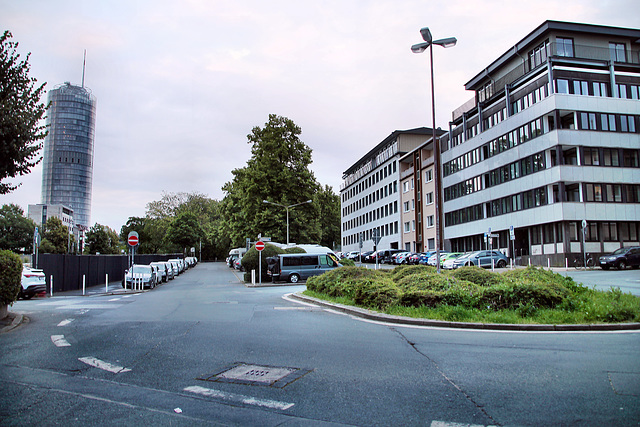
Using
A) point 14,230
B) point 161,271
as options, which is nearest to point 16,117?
point 161,271

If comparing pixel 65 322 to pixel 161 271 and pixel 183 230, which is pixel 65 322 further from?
pixel 183 230

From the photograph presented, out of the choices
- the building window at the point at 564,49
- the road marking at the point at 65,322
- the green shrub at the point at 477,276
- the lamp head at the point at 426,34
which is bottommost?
the road marking at the point at 65,322

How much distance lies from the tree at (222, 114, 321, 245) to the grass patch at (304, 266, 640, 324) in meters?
37.5

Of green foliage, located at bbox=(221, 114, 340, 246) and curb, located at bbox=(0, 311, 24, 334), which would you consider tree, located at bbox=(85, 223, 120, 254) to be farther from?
curb, located at bbox=(0, 311, 24, 334)

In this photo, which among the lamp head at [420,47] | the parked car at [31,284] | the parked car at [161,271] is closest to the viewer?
the lamp head at [420,47]

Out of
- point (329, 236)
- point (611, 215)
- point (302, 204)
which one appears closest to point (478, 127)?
point (611, 215)

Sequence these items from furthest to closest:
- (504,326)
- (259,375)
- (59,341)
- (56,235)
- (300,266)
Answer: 1. (56,235)
2. (300,266)
3. (504,326)
4. (59,341)
5. (259,375)

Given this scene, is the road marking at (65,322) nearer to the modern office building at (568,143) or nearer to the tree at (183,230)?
the modern office building at (568,143)

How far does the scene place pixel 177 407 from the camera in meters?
4.81

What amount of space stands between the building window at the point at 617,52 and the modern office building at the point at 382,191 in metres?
24.3

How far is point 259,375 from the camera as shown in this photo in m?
6.02

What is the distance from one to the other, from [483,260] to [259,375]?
34095 mm

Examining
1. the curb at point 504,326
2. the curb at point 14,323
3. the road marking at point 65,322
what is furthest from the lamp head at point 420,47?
the curb at point 14,323

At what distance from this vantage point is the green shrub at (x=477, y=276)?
12984mm
